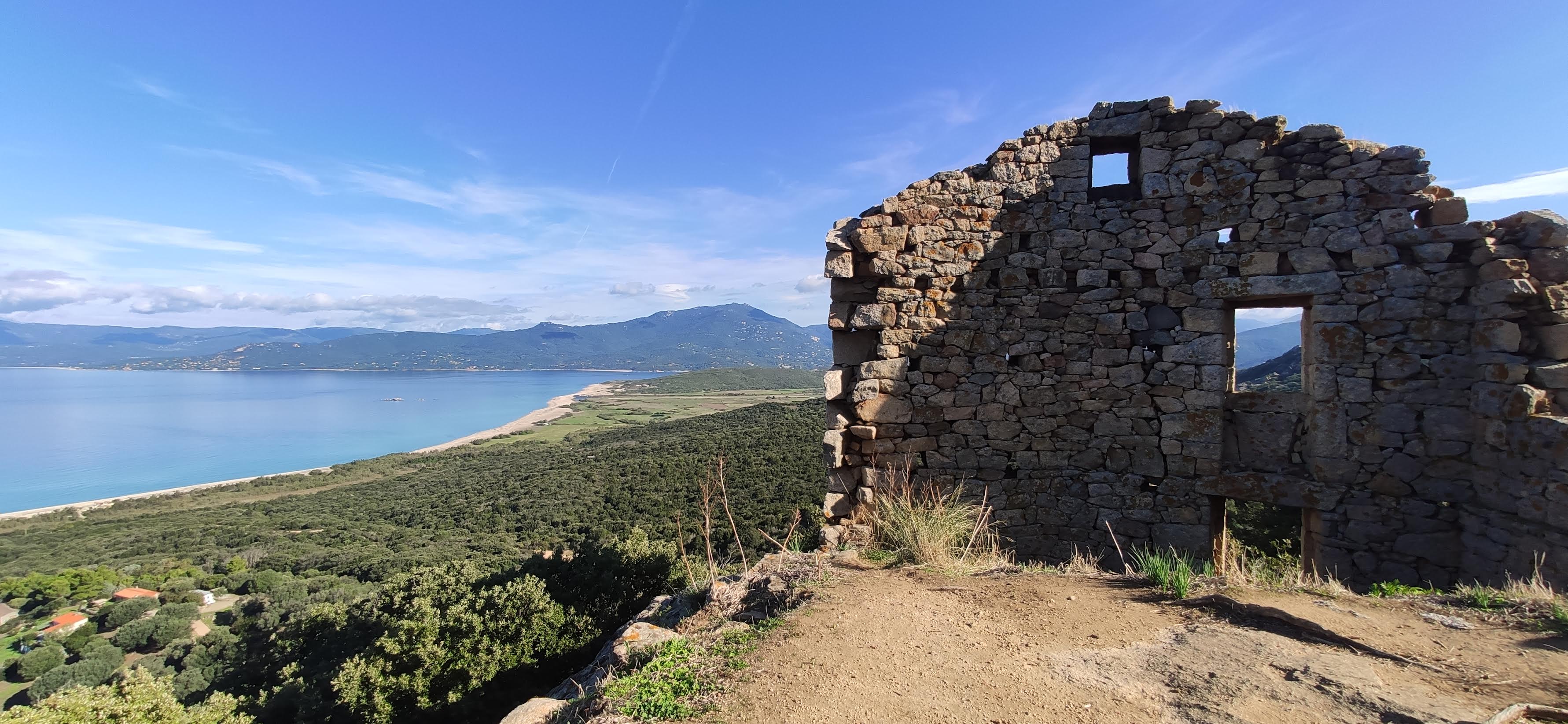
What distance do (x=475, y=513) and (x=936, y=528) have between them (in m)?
33.2

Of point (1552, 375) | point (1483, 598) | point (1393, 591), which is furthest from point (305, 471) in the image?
point (1552, 375)

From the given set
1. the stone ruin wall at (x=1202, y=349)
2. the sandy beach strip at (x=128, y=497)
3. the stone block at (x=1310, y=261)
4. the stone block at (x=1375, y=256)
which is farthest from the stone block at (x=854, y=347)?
the sandy beach strip at (x=128, y=497)

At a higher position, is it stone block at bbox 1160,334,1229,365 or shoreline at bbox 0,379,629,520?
stone block at bbox 1160,334,1229,365

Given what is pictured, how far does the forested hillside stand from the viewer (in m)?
9.59

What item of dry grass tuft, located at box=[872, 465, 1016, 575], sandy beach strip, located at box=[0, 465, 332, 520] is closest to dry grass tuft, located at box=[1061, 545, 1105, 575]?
dry grass tuft, located at box=[872, 465, 1016, 575]

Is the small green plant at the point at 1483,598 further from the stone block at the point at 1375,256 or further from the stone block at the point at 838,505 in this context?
the stone block at the point at 838,505

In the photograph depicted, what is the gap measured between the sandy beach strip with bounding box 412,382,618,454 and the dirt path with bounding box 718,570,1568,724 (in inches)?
2561

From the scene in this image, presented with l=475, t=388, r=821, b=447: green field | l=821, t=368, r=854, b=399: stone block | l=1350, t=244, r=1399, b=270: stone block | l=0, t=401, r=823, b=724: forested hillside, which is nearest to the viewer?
l=1350, t=244, r=1399, b=270: stone block

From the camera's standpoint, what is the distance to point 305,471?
54719mm

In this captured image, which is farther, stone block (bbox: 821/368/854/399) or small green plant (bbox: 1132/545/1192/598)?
stone block (bbox: 821/368/854/399)

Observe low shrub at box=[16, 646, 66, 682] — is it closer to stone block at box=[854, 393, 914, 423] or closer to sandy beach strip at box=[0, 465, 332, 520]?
stone block at box=[854, 393, 914, 423]

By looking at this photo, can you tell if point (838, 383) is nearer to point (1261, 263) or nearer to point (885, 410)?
point (885, 410)

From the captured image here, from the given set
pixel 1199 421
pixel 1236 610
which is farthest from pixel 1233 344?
pixel 1236 610

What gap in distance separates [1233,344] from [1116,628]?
11.5 ft
